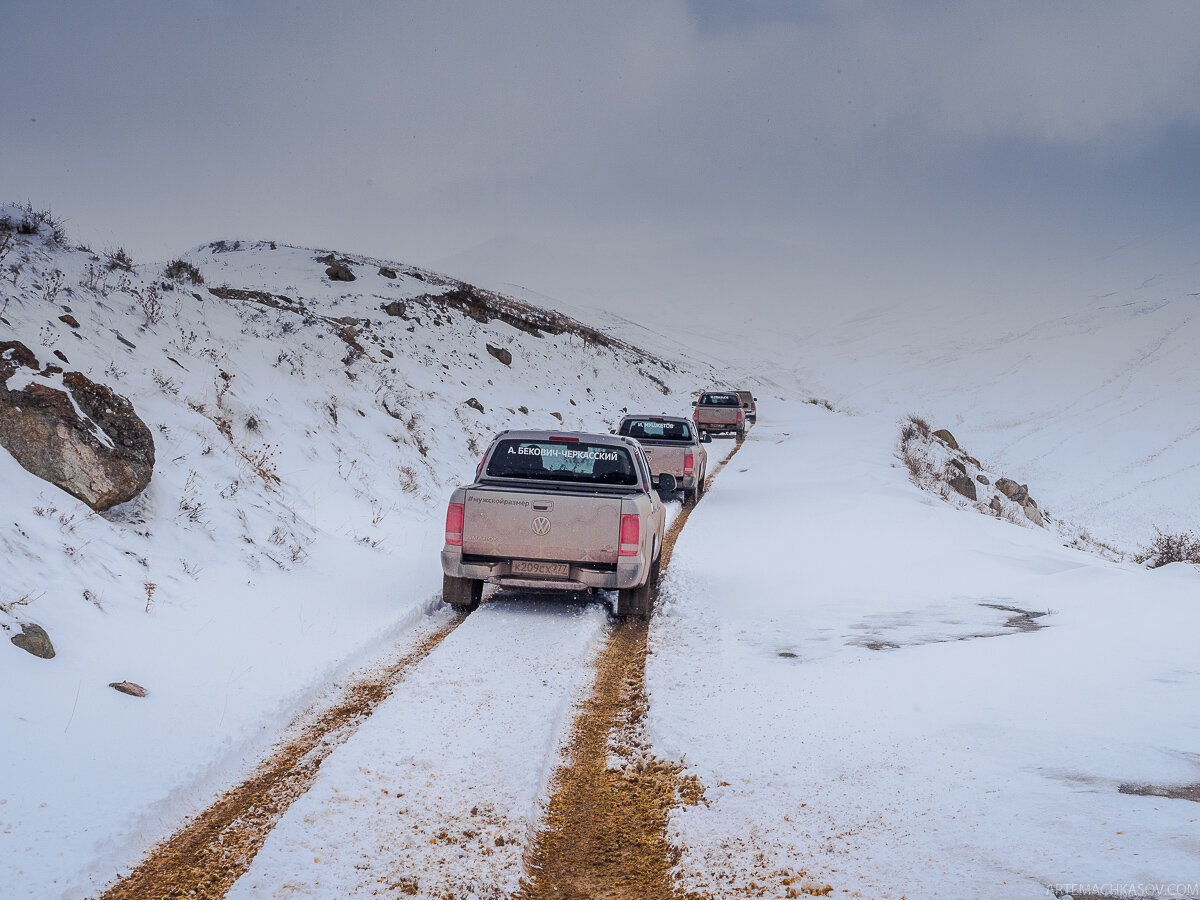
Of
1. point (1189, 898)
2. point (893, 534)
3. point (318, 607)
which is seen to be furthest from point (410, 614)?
point (893, 534)

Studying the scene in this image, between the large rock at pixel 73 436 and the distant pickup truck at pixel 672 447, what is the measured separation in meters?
8.42

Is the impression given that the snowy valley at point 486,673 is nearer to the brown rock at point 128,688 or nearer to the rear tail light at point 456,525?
the brown rock at point 128,688

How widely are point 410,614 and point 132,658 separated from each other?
248cm

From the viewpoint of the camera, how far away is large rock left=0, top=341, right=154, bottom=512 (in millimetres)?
6988

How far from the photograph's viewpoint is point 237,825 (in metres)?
3.78

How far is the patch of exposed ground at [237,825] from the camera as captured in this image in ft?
10.8

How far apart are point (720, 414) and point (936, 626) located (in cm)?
2230

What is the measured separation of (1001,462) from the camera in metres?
39.4

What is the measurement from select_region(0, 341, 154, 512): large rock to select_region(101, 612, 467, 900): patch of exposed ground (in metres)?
3.50

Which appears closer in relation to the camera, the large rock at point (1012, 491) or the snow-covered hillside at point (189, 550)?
the snow-covered hillside at point (189, 550)

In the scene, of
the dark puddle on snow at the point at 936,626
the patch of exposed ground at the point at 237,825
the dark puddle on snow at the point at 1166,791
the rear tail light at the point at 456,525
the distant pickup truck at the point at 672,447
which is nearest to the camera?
the patch of exposed ground at the point at 237,825

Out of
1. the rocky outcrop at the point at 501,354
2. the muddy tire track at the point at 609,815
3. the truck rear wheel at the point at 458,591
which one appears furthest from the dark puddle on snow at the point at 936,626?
the rocky outcrop at the point at 501,354

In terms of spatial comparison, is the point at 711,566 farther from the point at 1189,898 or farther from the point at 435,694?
the point at 1189,898

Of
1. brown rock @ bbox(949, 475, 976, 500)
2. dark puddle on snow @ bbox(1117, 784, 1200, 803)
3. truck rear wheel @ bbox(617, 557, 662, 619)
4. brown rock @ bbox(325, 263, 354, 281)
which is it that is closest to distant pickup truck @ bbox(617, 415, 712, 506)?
truck rear wheel @ bbox(617, 557, 662, 619)
